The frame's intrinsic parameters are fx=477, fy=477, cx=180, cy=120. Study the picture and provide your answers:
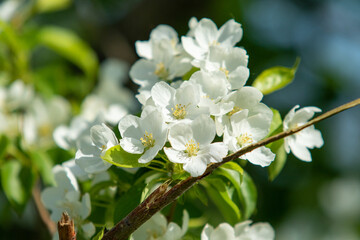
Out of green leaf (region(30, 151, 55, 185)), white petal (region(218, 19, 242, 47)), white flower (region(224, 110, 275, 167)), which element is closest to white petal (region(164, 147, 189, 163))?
white flower (region(224, 110, 275, 167))

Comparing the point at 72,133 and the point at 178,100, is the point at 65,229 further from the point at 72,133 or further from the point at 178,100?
the point at 72,133

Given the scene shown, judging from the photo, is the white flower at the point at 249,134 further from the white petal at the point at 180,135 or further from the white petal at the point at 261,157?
the white petal at the point at 180,135

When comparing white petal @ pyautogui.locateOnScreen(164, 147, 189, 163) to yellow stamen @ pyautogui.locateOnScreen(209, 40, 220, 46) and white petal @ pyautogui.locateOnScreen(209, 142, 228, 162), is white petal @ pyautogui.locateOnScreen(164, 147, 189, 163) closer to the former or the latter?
white petal @ pyautogui.locateOnScreen(209, 142, 228, 162)

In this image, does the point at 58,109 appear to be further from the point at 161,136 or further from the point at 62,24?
the point at 62,24

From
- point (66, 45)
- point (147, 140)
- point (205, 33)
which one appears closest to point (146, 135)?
point (147, 140)

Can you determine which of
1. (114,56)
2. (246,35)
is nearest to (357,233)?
(246,35)

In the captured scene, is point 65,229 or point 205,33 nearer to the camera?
point 65,229
